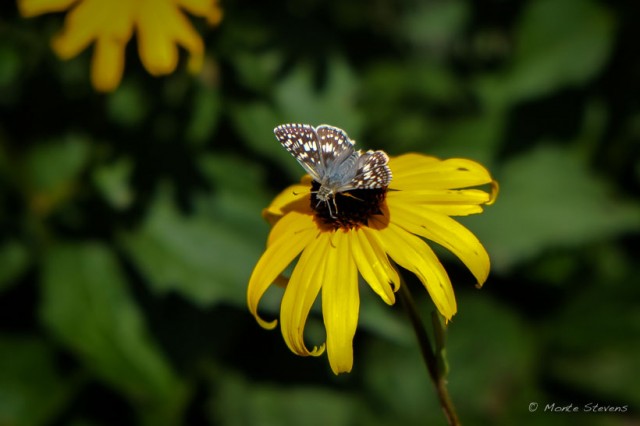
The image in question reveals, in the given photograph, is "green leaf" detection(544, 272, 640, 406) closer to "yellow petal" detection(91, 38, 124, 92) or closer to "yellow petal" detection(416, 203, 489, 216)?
"yellow petal" detection(416, 203, 489, 216)

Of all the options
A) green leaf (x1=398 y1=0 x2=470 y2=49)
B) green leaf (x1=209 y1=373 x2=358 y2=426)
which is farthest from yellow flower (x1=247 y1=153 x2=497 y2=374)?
green leaf (x1=398 y1=0 x2=470 y2=49)

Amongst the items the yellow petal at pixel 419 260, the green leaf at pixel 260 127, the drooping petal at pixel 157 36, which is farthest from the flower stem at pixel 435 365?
the green leaf at pixel 260 127

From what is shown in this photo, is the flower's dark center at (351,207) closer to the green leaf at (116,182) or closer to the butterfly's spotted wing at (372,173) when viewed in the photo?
the butterfly's spotted wing at (372,173)

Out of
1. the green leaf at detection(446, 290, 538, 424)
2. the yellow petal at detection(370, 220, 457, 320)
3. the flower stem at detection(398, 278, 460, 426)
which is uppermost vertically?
the yellow petal at detection(370, 220, 457, 320)

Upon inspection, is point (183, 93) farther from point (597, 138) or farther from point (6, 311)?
point (597, 138)

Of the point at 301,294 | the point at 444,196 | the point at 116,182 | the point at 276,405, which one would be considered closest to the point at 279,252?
the point at 301,294

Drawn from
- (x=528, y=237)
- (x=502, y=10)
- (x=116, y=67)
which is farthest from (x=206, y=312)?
(x=502, y=10)
